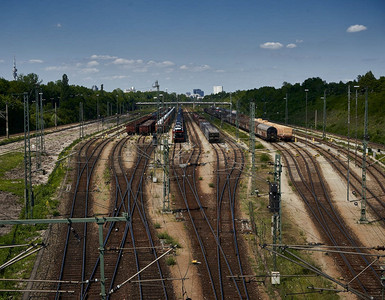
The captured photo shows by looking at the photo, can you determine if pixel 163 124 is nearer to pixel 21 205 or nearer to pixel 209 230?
pixel 21 205

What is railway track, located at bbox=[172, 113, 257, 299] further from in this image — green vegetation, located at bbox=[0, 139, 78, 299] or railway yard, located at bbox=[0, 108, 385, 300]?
green vegetation, located at bbox=[0, 139, 78, 299]

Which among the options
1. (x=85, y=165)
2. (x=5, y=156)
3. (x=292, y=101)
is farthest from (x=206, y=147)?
(x=292, y=101)

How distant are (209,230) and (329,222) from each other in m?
9.44

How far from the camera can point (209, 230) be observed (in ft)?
90.8

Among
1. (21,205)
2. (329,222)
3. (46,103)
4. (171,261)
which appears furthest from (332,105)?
(171,261)

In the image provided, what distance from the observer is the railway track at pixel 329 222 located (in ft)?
67.1

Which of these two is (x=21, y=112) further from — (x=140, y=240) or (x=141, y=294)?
(x=141, y=294)

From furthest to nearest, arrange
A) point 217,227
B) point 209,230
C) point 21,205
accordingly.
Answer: point 21,205
point 217,227
point 209,230

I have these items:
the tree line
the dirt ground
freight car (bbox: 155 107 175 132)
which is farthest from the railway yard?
the tree line

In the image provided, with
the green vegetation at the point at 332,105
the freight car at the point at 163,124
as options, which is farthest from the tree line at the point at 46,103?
the green vegetation at the point at 332,105

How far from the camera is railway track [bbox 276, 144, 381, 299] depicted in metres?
20.4

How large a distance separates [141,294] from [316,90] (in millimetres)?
129428

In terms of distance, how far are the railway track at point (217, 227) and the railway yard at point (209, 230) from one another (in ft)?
0.29

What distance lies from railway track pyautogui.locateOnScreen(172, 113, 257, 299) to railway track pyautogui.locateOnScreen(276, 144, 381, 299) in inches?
229
